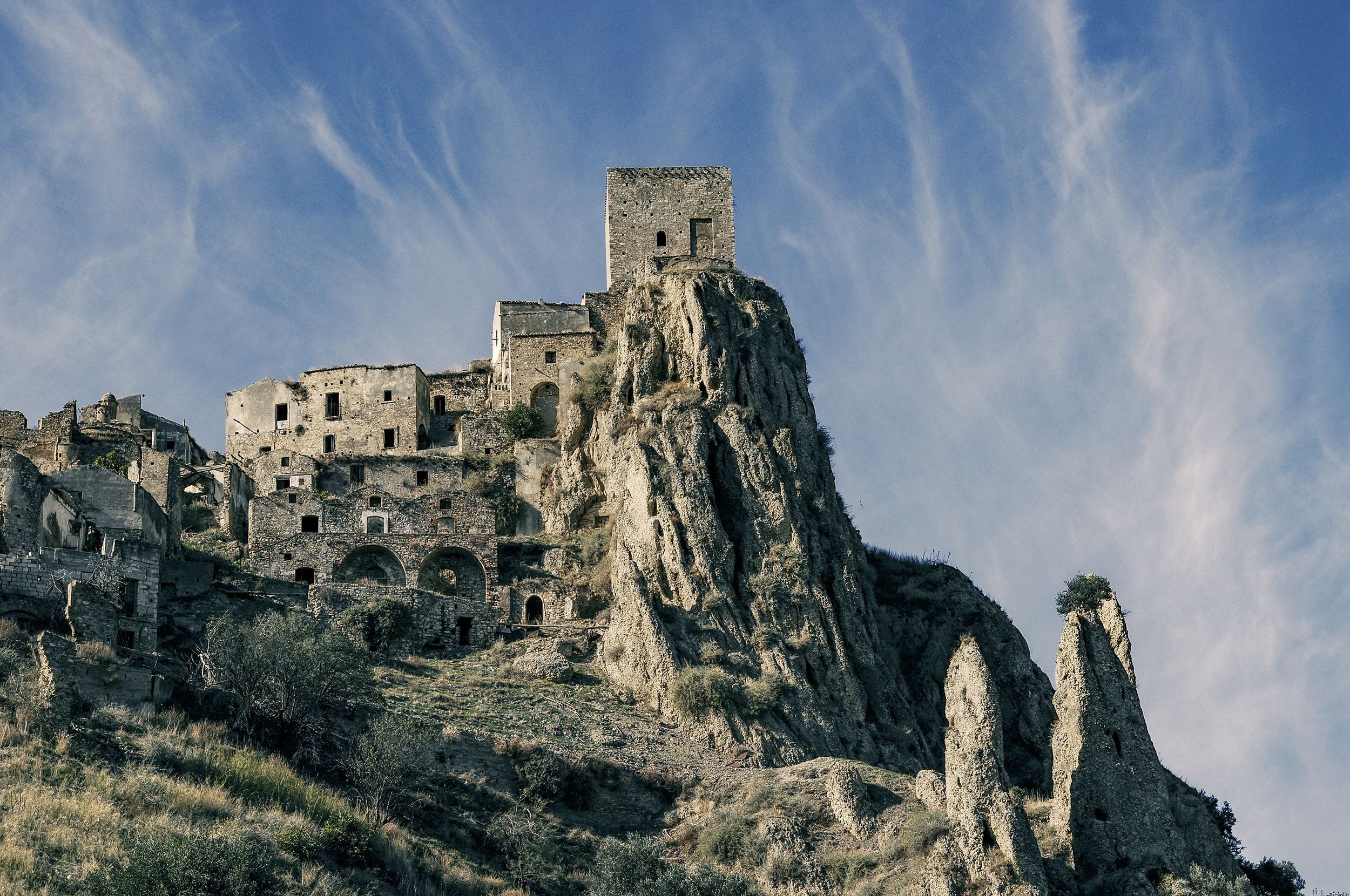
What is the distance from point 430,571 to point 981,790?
26.7 m

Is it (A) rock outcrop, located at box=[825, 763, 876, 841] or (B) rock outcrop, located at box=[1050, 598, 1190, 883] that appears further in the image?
(A) rock outcrop, located at box=[825, 763, 876, 841]

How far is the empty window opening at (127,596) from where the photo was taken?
48781 mm

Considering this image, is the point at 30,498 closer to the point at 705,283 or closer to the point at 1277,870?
the point at 705,283

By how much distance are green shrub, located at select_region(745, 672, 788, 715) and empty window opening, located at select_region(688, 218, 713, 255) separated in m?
31.7

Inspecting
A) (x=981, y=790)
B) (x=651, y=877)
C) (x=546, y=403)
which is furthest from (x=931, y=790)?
(x=546, y=403)

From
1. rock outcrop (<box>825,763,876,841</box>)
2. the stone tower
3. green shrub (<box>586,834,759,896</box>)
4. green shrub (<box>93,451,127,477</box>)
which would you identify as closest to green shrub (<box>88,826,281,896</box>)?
green shrub (<box>586,834,759,896</box>)

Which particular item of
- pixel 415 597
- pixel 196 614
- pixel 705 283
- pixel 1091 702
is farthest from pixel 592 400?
pixel 1091 702

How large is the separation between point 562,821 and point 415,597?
13.6m

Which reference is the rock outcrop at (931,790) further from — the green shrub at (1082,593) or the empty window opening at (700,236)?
the empty window opening at (700,236)

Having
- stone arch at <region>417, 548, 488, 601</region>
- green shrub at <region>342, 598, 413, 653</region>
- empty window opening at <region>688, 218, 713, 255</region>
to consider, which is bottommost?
green shrub at <region>342, 598, 413, 653</region>

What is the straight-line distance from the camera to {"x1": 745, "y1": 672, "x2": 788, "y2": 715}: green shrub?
52281 millimetres

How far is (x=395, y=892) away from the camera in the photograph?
1496 inches

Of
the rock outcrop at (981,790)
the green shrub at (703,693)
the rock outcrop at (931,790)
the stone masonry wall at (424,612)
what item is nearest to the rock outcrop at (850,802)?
the rock outcrop at (931,790)

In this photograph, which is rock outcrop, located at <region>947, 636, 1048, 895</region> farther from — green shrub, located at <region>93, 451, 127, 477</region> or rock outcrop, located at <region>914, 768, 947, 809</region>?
green shrub, located at <region>93, 451, 127, 477</region>
